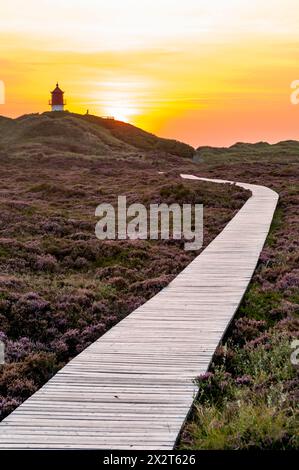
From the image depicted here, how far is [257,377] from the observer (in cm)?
1152

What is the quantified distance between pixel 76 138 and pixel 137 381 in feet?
445

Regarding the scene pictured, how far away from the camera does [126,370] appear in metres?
11.3

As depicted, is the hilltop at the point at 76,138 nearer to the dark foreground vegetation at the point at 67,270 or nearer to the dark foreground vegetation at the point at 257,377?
the dark foreground vegetation at the point at 67,270

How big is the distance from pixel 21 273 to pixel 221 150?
14051 cm

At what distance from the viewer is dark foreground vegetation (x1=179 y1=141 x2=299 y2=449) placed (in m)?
8.60

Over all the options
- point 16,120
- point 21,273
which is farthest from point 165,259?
point 16,120

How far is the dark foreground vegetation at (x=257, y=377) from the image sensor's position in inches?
339

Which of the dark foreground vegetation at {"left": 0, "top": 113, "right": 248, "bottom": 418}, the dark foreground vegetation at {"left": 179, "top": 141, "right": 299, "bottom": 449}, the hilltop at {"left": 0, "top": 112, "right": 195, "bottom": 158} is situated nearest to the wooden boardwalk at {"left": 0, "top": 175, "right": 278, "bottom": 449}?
the dark foreground vegetation at {"left": 179, "top": 141, "right": 299, "bottom": 449}

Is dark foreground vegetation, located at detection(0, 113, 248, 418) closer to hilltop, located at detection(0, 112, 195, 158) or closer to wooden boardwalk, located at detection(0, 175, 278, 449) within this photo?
wooden boardwalk, located at detection(0, 175, 278, 449)

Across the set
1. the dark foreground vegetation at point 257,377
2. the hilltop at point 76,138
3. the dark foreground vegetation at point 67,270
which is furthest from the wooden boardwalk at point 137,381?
the hilltop at point 76,138

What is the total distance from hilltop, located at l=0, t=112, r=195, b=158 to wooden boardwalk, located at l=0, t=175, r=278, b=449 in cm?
9834

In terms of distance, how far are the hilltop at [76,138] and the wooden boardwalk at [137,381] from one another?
98.3 m

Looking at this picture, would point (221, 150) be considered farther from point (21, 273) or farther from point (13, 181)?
point (21, 273)

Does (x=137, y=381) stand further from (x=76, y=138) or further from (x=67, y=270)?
(x=76, y=138)
